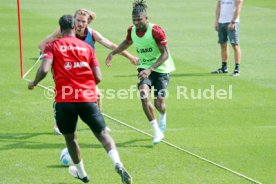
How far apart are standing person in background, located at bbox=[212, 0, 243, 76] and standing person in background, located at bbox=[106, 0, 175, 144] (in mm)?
6392

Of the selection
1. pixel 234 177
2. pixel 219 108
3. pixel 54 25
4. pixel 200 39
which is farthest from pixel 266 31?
pixel 234 177

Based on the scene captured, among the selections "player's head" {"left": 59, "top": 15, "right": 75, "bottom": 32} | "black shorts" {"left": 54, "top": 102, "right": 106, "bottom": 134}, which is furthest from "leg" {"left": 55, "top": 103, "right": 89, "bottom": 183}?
"player's head" {"left": 59, "top": 15, "right": 75, "bottom": 32}

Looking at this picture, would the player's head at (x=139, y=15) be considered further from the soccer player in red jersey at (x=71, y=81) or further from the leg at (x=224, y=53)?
the leg at (x=224, y=53)

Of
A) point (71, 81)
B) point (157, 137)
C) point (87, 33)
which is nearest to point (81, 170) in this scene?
point (71, 81)

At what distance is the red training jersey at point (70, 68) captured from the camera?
9.52 meters

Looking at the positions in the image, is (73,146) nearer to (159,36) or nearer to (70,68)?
(70,68)

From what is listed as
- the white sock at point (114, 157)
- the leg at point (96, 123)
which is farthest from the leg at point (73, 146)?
the white sock at point (114, 157)

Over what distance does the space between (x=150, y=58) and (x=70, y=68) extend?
310 cm

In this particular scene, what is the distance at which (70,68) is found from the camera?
9.52 m

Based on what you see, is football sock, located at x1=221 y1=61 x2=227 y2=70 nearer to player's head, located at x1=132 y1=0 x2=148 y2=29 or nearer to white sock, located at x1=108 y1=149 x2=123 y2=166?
player's head, located at x1=132 y1=0 x2=148 y2=29

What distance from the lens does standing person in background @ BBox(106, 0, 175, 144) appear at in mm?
12039

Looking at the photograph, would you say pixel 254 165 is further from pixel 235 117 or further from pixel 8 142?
pixel 8 142

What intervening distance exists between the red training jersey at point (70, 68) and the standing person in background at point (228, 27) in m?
9.66

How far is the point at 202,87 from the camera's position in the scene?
683 inches
